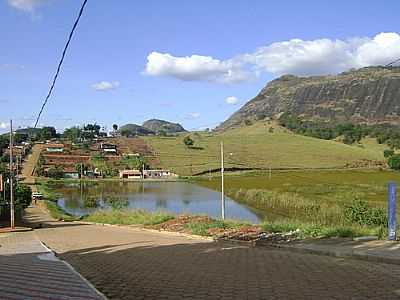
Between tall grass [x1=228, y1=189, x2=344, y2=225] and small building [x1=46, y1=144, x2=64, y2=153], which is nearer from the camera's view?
tall grass [x1=228, y1=189, x2=344, y2=225]

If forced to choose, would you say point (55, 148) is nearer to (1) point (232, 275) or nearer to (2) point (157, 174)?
(2) point (157, 174)

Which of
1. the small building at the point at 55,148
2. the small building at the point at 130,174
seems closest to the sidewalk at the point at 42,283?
the small building at the point at 130,174

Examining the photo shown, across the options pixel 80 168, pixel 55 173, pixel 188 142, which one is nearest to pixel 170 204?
pixel 55 173

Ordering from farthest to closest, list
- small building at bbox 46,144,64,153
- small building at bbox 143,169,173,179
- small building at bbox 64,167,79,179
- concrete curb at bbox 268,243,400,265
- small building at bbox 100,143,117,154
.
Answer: small building at bbox 100,143,117,154 < small building at bbox 46,144,64,153 < small building at bbox 64,167,79,179 < small building at bbox 143,169,173,179 < concrete curb at bbox 268,243,400,265

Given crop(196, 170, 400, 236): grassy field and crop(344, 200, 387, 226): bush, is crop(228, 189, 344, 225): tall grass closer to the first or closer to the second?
crop(196, 170, 400, 236): grassy field

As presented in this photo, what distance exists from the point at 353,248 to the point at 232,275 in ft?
14.8

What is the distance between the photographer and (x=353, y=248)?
12.6m

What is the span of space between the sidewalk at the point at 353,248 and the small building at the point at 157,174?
98019 mm

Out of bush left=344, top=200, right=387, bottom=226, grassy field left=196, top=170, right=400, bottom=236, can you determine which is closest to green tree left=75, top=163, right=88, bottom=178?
grassy field left=196, top=170, right=400, bottom=236

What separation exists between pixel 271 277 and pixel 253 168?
99402 mm

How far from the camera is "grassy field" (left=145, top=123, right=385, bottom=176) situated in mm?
111625

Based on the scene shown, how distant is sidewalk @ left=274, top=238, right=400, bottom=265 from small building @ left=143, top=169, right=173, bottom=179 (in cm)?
Result: 9802

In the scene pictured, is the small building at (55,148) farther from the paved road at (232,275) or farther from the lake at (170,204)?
the paved road at (232,275)

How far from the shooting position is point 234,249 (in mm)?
14625
